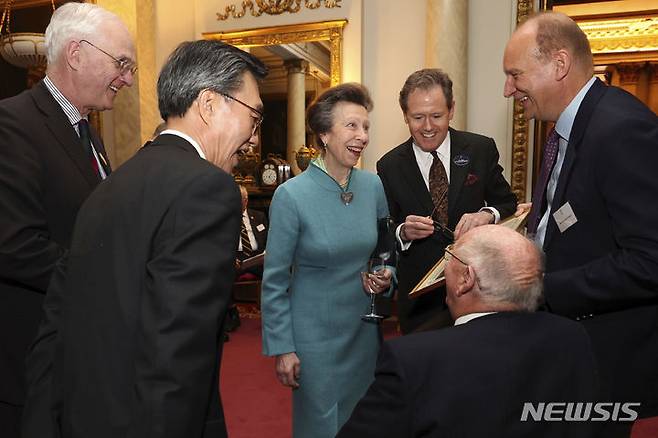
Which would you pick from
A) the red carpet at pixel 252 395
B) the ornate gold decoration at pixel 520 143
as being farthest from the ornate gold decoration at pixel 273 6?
the red carpet at pixel 252 395

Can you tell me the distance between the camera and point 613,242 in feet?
5.31

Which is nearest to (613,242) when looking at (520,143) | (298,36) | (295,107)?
(520,143)

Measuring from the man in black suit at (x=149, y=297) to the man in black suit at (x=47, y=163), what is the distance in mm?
552

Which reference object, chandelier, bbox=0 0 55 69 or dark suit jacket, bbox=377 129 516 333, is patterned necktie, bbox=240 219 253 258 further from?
dark suit jacket, bbox=377 129 516 333

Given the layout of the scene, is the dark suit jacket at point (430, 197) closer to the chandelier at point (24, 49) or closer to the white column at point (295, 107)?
the white column at point (295, 107)

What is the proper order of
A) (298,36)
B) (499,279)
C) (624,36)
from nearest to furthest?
(499,279), (298,36), (624,36)

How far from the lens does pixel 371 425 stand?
121 cm

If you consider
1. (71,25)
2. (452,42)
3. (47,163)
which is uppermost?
(452,42)

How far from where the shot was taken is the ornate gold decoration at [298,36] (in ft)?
19.0

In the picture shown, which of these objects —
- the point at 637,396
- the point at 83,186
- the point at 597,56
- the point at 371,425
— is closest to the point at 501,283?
the point at 371,425

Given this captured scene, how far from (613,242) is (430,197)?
1.20 m

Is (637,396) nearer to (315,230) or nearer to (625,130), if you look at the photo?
(625,130)

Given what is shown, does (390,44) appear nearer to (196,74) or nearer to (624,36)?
(196,74)

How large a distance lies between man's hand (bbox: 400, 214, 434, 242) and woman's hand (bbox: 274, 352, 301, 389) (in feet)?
2.54
